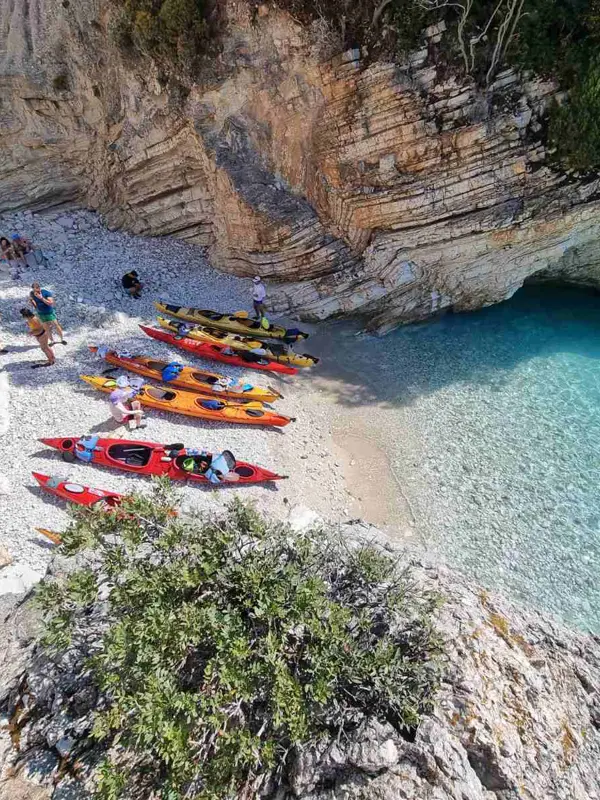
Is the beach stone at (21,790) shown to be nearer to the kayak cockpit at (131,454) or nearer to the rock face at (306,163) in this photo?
the kayak cockpit at (131,454)

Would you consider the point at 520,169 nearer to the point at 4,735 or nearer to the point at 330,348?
the point at 330,348

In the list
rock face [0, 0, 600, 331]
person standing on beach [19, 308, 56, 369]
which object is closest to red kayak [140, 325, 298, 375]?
person standing on beach [19, 308, 56, 369]

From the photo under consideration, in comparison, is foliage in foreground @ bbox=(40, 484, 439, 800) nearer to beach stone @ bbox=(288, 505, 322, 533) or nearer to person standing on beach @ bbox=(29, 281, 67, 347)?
beach stone @ bbox=(288, 505, 322, 533)

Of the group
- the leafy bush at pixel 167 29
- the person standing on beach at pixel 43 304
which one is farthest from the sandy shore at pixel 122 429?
the leafy bush at pixel 167 29

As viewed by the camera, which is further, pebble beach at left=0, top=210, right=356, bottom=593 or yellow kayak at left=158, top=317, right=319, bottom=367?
yellow kayak at left=158, top=317, right=319, bottom=367

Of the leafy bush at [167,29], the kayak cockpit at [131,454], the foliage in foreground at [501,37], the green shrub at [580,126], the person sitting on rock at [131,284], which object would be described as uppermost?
the leafy bush at [167,29]

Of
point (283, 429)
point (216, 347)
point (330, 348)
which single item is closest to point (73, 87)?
point (216, 347)

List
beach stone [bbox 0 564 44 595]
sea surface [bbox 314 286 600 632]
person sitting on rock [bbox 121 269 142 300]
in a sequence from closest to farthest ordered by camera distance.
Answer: beach stone [bbox 0 564 44 595] < sea surface [bbox 314 286 600 632] < person sitting on rock [bbox 121 269 142 300]
